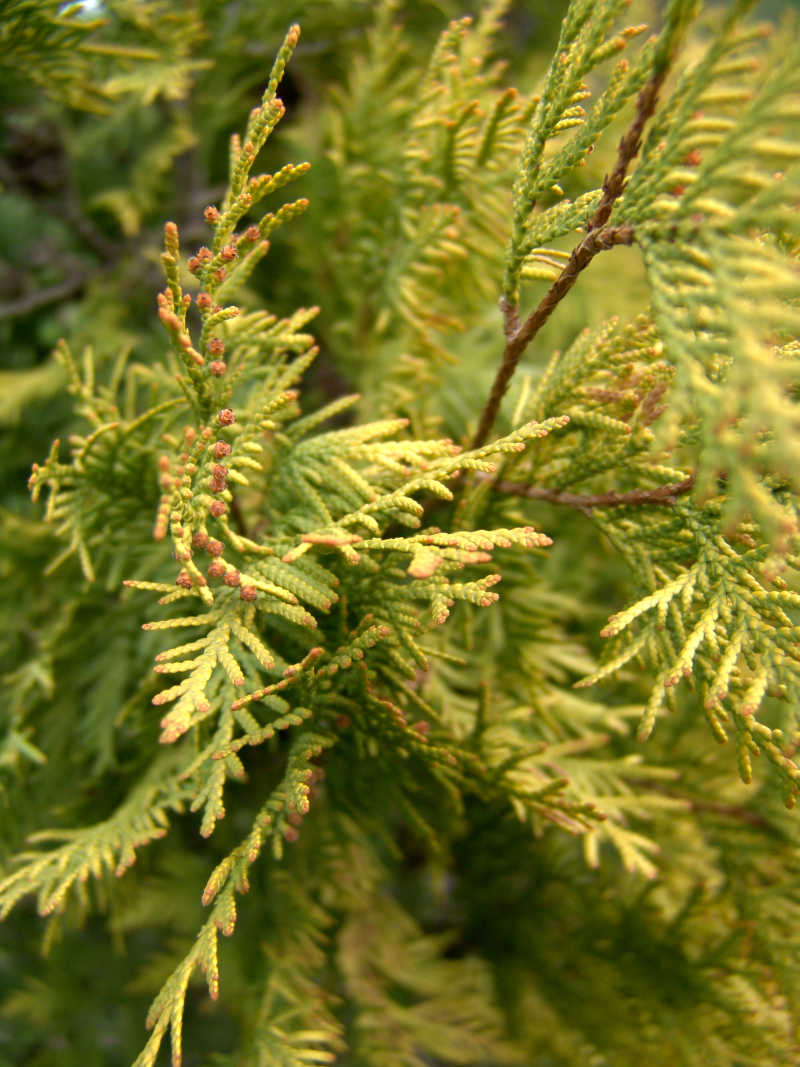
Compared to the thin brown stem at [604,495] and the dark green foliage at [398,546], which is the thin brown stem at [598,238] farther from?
the thin brown stem at [604,495]

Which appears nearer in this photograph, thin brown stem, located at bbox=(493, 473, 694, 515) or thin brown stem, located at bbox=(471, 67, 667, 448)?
thin brown stem, located at bbox=(471, 67, 667, 448)

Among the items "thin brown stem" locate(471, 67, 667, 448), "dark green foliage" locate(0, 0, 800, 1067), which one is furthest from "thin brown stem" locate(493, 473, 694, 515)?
"thin brown stem" locate(471, 67, 667, 448)

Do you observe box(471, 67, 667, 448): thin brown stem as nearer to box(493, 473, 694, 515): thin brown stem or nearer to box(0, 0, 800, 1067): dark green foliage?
box(0, 0, 800, 1067): dark green foliage

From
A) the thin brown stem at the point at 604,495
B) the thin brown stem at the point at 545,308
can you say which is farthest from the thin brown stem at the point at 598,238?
the thin brown stem at the point at 604,495

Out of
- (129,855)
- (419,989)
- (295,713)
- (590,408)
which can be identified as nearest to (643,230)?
(590,408)

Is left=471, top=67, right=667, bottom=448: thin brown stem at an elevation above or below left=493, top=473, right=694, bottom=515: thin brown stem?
above

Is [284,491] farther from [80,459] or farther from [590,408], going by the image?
[590,408]

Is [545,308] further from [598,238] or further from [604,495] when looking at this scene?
[604,495]

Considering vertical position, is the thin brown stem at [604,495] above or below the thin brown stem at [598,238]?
below
